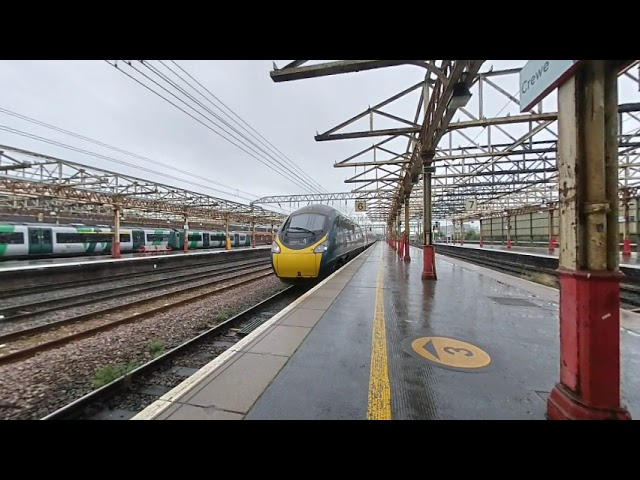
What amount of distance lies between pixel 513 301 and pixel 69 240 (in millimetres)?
27257

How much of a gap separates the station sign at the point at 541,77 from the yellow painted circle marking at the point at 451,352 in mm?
2887

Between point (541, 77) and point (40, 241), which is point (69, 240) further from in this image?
point (541, 77)

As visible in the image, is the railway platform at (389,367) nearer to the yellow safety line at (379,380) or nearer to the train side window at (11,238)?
the yellow safety line at (379,380)

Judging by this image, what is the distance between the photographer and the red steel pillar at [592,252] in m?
2.00

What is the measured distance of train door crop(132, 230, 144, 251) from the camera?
25.9 metres

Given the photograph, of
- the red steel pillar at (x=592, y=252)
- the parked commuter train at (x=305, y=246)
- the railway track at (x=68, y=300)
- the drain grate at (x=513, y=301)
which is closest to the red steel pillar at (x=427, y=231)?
the drain grate at (x=513, y=301)

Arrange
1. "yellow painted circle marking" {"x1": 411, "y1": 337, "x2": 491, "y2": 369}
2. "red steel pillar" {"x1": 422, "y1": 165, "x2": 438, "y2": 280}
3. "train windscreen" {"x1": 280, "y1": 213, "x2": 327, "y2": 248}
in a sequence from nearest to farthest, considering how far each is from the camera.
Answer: "yellow painted circle marking" {"x1": 411, "y1": 337, "x2": 491, "y2": 369}, "train windscreen" {"x1": 280, "y1": 213, "x2": 327, "y2": 248}, "red steel pillar" {"x1": 422, "y1": 165, "x2": 438, "y2": 280}

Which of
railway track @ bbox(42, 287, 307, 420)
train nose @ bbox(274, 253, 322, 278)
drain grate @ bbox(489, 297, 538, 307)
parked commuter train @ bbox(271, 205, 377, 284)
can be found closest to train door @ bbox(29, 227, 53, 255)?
parked commuter train @ bbox(271, 205, 377, 284)

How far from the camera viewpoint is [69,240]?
808 inches

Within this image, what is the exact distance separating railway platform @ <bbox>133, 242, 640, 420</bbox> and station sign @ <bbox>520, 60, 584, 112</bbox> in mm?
2747

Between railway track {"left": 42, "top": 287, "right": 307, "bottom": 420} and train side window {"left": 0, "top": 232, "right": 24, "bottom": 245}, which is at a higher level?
train side window {"left": 0, "top": 232, "right": 24, "bottom": 245}

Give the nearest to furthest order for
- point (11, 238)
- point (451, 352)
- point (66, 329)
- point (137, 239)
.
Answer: point (451, 352), point (66, 329), point (11, 238), point (137, 239)

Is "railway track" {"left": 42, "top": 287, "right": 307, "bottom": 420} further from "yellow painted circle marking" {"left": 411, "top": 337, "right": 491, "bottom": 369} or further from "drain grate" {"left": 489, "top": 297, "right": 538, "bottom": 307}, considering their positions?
"drain grate" {"left": 489, "top": 297, "right": 538, "bottom": 307}

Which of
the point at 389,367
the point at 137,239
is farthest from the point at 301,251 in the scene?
the point at 137,239
